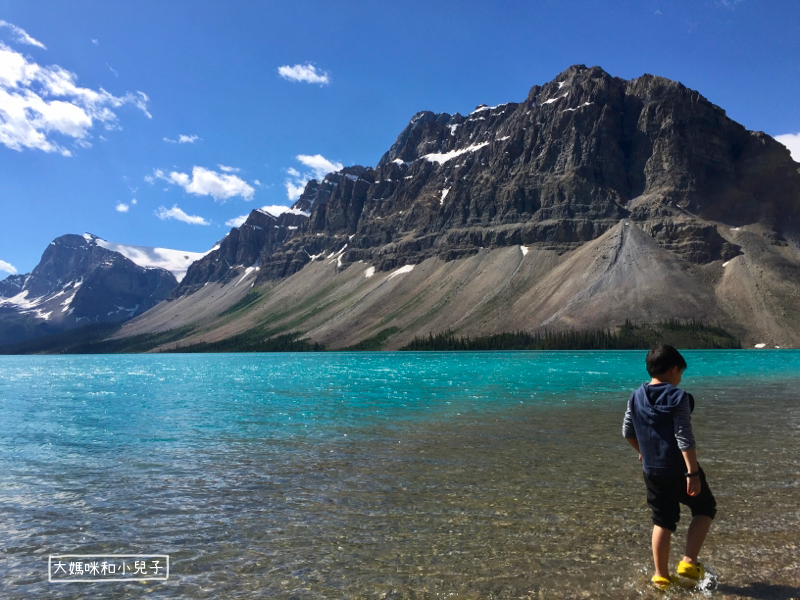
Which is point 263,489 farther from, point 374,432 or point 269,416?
point 269,416

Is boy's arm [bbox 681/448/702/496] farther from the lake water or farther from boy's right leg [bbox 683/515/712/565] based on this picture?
the lake water

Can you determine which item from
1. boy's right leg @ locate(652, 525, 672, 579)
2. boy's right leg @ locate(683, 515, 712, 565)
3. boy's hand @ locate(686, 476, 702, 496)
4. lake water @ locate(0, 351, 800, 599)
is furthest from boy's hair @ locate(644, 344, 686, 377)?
lake water @ locate(0, 351, 800, 599)

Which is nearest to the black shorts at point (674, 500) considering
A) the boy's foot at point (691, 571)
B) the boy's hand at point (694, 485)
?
the boy's hand at point (694, 485)

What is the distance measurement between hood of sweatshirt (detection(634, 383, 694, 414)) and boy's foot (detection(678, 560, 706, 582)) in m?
2.69

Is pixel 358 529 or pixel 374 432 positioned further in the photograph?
pixel 374 432

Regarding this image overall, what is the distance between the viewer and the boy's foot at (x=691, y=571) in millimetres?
8930

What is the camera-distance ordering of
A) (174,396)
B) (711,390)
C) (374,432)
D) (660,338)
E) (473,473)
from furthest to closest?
(660,338), (174,396), (711,390), (374,432), (473,473)

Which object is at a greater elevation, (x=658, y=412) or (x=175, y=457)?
(x=658, y=412)

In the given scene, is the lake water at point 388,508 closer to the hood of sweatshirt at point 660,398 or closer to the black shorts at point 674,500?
the black shorts at point 674,500

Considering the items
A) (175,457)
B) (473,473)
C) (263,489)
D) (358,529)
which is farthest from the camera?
(175,457)

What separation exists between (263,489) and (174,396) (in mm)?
41472

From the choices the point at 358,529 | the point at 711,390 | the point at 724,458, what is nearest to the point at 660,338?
the point at 711,390

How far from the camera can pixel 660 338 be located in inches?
7092

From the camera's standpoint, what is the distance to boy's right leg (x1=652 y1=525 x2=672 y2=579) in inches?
354
